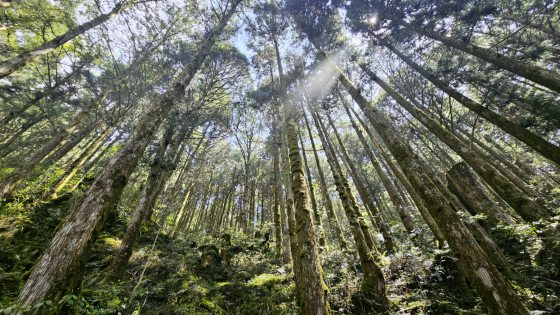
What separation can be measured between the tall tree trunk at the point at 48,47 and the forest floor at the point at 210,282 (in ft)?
15.2

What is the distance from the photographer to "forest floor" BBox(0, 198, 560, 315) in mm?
4395

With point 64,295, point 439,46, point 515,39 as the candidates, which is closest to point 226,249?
point 64,295

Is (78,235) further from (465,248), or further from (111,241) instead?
(111,241)

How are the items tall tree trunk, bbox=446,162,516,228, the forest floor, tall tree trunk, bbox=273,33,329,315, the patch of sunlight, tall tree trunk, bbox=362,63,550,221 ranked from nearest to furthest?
tall tree trunk, bbox=273,33,329,315 → the forest floor → tall tree trunk, bbox=362,63,550,221 → tall tree trunk, bbox=446,162,516,228 → the patch of sunlight

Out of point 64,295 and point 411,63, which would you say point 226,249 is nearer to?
point 64,295

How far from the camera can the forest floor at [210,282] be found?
14.4 feet

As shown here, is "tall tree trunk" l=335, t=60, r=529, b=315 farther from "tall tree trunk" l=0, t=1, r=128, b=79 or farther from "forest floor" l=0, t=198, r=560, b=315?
"tall tree trunk" l=0, t=1, r=128, b=79

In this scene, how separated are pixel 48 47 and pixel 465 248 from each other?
12832 mm

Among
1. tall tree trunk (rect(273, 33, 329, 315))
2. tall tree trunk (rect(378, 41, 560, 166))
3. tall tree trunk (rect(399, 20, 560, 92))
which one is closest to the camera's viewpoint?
tall tree trunk (rect(273, 33, 329, 315))

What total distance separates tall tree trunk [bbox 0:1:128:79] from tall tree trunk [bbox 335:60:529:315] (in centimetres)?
1114

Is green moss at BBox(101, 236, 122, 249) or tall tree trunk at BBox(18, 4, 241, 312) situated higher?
green moss at BBox(101, 236, 122, 249)

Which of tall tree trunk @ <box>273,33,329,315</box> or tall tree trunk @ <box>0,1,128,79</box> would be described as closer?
tall tree trunk @ <box>273,33,329,315</box>

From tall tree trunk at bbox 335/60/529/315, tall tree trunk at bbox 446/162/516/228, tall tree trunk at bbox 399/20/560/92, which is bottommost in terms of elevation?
tall tree trunk at bbox 335/60/529/315

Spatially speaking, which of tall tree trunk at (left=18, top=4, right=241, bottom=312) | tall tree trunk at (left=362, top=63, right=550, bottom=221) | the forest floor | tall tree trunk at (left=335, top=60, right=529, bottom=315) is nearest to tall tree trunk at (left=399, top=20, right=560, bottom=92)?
tall tree trunk at (left=362, top=63, right=550, bottom=221)
